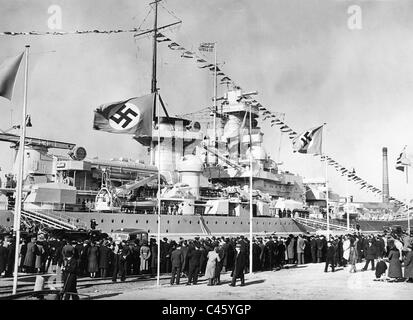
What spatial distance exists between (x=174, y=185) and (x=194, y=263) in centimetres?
2357

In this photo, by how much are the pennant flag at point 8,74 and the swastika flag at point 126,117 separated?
2.35 m

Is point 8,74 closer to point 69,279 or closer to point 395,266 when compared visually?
point 69,279

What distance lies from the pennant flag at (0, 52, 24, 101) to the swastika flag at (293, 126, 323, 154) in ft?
40.4

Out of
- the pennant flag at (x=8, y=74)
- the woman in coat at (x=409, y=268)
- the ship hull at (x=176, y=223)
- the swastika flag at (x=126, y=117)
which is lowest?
the woman in coat at (x=409, y=268)

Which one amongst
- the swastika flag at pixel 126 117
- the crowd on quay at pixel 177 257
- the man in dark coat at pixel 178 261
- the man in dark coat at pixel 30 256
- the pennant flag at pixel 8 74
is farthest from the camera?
the man in dark coat at pixel 30 256

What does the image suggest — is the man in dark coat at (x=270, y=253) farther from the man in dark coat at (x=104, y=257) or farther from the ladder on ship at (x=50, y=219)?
the ladder on ship at (x=50, y=219)

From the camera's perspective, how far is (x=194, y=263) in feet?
44.7

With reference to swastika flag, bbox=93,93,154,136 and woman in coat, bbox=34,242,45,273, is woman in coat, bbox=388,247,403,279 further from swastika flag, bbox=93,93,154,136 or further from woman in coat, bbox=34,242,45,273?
woman in coat, bbox=34,242,45,273

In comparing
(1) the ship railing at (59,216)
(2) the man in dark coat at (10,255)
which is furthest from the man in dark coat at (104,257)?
(1) the ship railing at (59,216)

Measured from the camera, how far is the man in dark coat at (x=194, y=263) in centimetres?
1362

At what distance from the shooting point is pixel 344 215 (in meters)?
55.6

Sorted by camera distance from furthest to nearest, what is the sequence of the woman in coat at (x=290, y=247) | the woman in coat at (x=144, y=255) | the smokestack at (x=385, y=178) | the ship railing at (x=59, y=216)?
the smokestack at (x=385, y=178) < the ship railing at (x=59, y=216) < the woman in coat at (x=290, y=247) < the woman in coat at (x=144, y=255)

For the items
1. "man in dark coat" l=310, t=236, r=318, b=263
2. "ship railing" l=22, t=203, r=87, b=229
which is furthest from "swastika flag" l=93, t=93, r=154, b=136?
"ship railing" l=22, t=203, r=87, b=229
